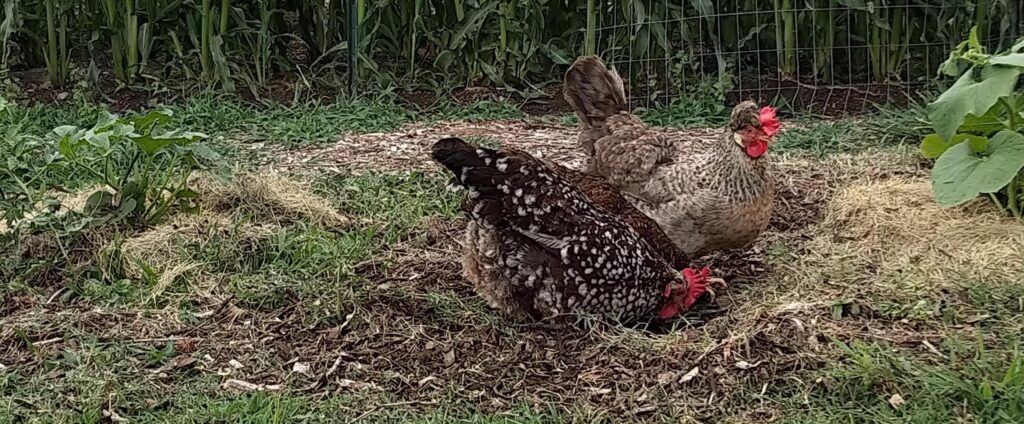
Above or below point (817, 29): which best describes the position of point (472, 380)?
below

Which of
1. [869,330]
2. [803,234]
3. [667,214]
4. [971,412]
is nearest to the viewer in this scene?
[971,412]

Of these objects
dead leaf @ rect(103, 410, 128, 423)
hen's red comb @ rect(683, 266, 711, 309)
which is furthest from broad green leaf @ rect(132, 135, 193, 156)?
hen's red comb @ rect(683, 266, 711, 309)

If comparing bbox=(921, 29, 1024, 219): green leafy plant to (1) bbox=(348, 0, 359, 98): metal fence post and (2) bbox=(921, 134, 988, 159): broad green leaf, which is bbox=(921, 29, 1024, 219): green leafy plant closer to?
(2) bbox=(921, 134, 988, 159): broad green leaf

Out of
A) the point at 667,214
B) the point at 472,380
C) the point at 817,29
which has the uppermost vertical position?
the point at 817,29

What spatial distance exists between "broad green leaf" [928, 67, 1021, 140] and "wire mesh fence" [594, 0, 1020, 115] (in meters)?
3.03

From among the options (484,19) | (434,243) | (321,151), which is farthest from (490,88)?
(434,243)

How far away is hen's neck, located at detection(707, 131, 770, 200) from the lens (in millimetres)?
4293

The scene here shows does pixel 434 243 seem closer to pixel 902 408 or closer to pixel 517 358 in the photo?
pixel 517 358

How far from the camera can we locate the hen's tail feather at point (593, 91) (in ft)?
16.5

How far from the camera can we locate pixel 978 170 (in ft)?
13.3

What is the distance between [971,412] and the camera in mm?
3020

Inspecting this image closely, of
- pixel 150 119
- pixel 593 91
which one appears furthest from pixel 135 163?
pixel 593 91

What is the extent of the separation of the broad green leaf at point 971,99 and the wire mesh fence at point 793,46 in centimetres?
303

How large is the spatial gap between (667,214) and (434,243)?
111 centimetres
